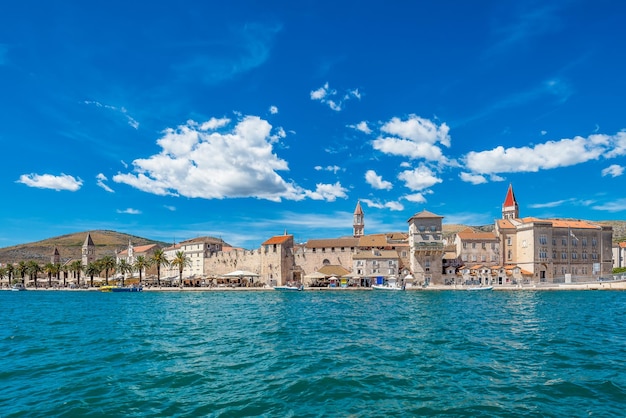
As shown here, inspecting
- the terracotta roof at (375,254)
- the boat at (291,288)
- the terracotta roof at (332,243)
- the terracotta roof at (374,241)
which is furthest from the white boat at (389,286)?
the boat at (291,288)

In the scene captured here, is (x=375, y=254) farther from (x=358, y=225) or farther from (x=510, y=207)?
(x=510, y=207)

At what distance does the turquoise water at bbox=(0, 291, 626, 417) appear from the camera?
9117 mm

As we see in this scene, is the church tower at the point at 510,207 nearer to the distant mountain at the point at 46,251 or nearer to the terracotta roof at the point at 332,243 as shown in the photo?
the terracotta roof at the point at 332,243

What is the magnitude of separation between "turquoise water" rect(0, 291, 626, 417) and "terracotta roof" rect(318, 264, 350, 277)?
5097cm

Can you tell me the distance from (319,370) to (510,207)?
86.8 meters

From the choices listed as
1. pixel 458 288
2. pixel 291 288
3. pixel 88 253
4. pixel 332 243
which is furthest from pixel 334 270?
pixel 88 253

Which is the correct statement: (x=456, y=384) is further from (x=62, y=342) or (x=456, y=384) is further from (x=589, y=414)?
(x=62, y=342)

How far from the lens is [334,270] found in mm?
74625

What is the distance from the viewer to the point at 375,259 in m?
72.9

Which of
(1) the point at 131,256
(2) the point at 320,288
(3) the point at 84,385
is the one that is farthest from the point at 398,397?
(1) the point at 131,256

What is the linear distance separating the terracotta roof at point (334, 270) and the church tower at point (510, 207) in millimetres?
38374

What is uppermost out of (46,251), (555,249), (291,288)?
(555,249)

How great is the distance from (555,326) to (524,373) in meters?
11.8

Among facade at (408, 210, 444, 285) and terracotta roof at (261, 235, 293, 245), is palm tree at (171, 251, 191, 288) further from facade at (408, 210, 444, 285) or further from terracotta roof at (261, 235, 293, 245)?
facade at (408, 210, 444, 285)
